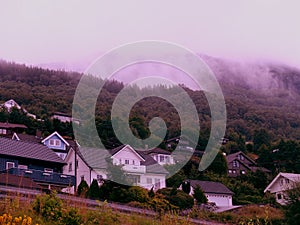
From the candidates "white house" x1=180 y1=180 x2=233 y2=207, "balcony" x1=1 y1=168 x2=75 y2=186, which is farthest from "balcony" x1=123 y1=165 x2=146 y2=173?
"balcony" x1=1 y1=168 x2=75 y2=186

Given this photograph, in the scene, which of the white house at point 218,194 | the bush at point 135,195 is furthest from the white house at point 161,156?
the bush at point 135,195

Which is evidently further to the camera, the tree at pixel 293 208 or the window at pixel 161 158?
the window at pixel 161 158

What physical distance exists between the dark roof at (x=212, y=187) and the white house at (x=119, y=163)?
104 inches

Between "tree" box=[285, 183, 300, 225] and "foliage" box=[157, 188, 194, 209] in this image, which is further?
"foliage" box=[157, 188, 194, 209]

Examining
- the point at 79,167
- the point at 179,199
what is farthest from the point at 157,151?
the point at 179,199

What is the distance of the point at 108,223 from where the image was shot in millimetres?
8445

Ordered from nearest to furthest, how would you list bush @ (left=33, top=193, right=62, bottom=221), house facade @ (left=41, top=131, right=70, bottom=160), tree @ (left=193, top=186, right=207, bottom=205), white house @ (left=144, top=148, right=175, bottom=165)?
bush @ (left=33, top=193, right=62, bottom=221) < tree @ (left=193, top=186, right=207, bottom=205) < house facade @ (left=41, top=131, right=70, bottom=160) < white house @ (left=144, top=148, right=175, bottom=165)

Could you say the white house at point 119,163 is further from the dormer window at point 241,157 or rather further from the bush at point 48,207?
the bush at point 48,207

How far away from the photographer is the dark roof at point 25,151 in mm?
32156

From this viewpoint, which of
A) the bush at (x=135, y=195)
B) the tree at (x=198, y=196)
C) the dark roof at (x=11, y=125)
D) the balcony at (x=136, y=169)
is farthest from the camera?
the dark roof at (x=11, y=125)

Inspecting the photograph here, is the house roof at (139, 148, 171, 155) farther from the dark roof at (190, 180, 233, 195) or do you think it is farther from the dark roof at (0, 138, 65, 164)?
the dark roof at (0, 138, 65, 164)

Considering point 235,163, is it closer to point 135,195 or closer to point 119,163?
point 119,163

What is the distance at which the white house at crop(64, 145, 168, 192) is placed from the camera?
105ft

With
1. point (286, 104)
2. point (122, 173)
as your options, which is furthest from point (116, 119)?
point (286, 104)
